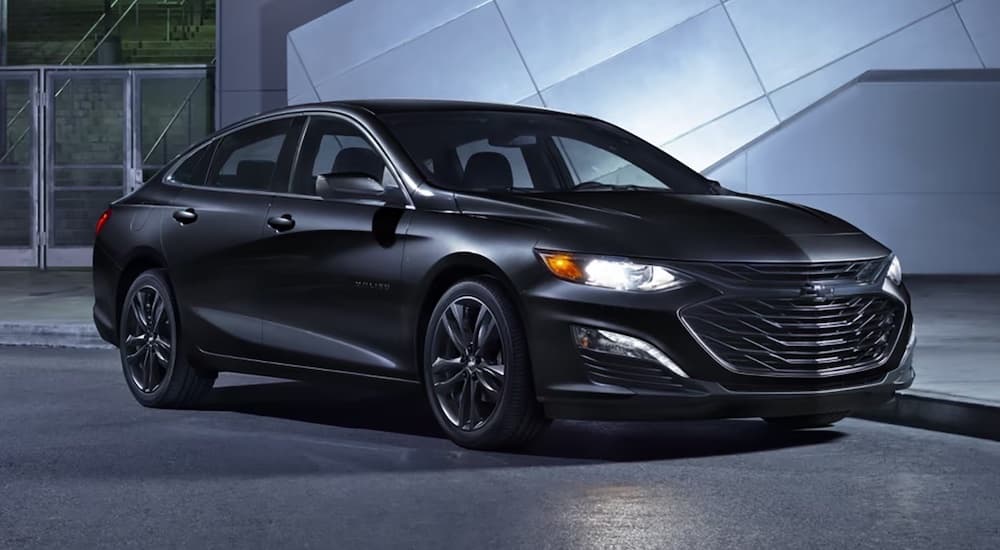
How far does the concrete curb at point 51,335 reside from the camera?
14812mm

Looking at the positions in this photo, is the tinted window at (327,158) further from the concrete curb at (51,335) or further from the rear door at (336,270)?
the concrete curb at (51,335)

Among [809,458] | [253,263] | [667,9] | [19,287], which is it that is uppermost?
[667,9]

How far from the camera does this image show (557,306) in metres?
7.87

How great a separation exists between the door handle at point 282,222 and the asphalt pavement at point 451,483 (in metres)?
0.96

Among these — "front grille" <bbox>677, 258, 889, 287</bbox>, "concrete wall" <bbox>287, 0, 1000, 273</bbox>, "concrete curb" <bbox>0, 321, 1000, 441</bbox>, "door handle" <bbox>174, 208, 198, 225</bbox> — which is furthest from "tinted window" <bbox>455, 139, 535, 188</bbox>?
"concrete wall" <bbox>287, 0, 1000, 273</bbox>

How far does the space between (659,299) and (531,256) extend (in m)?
0.61

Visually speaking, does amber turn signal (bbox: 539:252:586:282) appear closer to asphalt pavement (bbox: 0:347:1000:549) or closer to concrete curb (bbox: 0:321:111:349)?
asphalt pavement (bbox: 0:347:1000:549)

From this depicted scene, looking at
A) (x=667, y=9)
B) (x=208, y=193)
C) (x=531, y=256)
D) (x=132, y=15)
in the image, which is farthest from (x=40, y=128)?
(x=531, y=256)

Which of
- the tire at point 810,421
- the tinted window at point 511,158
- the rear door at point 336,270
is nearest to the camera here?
the rear door at point 336,270

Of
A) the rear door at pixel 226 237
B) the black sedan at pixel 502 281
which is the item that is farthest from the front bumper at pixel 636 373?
the rear door at pixel 226 237

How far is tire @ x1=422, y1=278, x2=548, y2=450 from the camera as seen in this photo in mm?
8086

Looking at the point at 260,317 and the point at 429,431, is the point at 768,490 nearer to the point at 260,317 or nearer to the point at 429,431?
the point at 429,431

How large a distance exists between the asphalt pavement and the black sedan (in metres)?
0.31

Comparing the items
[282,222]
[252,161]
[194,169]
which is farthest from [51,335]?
[282,222]
